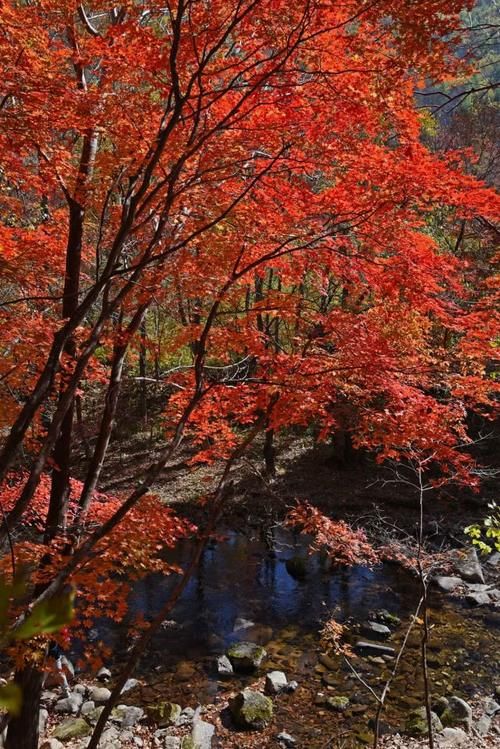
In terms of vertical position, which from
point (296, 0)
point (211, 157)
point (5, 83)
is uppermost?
point (296, 0)

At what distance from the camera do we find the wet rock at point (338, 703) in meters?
8.67

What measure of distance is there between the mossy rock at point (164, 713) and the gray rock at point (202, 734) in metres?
0.39

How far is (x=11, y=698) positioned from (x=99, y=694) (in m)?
9.95

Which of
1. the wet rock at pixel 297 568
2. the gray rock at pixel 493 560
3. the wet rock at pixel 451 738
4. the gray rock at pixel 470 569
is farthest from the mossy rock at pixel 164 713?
the gray rock at pixel 493 560

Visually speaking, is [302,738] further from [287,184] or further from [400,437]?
[287,184]

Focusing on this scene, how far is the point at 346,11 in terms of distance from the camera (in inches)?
178

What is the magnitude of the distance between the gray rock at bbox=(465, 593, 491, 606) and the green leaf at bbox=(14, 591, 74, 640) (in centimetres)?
1302

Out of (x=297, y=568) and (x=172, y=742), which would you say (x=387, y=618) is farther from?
(x=172, y=742)

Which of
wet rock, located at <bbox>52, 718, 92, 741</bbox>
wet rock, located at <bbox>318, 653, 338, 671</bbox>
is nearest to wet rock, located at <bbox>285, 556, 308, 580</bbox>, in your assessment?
wet rock, located at <bbox>318, 653, 338, 671</bbox>

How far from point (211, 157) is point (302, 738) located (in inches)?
306

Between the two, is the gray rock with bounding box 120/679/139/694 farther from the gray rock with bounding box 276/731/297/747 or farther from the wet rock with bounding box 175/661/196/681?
the gray rock with bounding box 276/731/297/747

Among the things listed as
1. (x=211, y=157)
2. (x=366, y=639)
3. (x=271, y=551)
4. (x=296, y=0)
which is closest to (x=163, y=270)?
(x=211, y=157)

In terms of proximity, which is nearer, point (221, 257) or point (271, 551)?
point (221, 257)

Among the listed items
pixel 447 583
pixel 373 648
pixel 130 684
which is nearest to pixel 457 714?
pixel 373 648
